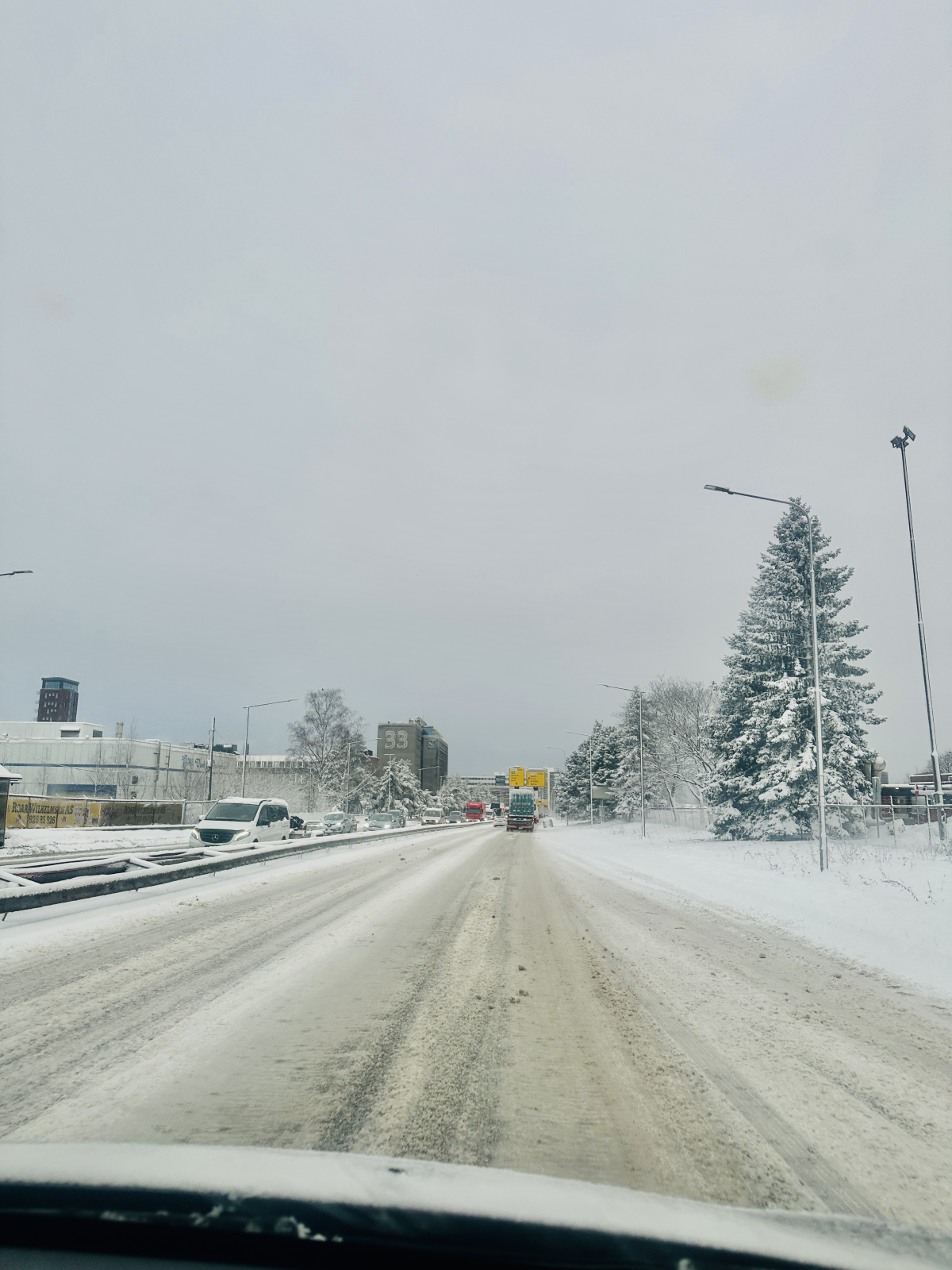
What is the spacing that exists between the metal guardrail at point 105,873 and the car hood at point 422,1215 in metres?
8.25

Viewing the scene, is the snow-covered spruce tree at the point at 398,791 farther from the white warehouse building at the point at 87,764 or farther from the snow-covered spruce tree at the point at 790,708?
the snow-covered spruce tree at the point at 790,708

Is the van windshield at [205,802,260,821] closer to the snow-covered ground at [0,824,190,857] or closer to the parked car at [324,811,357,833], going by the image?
the snow-covered ground at [0,824,190,857]

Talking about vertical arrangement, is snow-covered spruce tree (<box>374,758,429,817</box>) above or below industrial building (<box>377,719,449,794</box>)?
below

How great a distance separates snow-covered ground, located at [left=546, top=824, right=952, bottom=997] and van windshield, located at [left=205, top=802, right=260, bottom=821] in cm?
1028

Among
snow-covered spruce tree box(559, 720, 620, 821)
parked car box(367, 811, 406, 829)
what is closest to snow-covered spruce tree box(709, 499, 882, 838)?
parked car box(367, 811, 406, 829)

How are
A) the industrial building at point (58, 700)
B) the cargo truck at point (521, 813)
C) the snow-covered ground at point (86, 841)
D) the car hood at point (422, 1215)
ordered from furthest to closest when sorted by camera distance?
the industrial building at point (58, 700) → the cargo truck at point (521, 813) → the snow-covered ground at point (86, 841) → the car hood at point (422, 1215)

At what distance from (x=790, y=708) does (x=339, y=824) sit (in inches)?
1138

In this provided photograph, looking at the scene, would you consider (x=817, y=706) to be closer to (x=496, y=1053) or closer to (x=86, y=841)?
(x=496, y=1053)

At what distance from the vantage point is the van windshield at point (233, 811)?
2131 cm

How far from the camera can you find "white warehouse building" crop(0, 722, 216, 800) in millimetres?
88375

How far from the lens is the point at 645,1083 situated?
415cm

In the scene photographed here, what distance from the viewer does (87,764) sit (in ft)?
304

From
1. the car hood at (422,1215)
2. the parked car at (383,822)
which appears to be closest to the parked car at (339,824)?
the parked car at (383,822)

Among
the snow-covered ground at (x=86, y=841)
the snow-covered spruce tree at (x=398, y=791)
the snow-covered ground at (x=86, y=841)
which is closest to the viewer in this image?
the snow-covered ground at (x=86, y=841)
